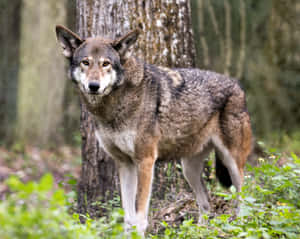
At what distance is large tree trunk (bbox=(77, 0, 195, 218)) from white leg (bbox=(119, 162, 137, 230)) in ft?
2.02

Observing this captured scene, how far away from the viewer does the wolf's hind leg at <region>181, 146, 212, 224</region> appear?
17.0ft

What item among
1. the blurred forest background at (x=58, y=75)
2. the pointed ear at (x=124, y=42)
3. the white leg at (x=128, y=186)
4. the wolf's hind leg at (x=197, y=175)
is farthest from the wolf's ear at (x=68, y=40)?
the blurred forest background at (x=58, y=75)

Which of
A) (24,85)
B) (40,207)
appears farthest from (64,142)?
(40,207)

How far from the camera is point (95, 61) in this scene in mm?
4160

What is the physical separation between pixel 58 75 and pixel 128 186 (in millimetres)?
7822

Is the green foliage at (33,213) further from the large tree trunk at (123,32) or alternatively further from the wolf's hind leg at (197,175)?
the wolf's hind leg at (197,175)

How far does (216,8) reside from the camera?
9.97 metres

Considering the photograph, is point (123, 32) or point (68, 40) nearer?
point (68, 40)

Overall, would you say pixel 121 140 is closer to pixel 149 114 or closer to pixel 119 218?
pixel 149 114

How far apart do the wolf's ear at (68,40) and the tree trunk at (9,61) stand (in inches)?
309

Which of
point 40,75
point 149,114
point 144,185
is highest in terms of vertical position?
point 40,75

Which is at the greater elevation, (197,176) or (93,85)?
(93,85)

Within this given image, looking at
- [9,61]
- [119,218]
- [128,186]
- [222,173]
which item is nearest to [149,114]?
[128,186]

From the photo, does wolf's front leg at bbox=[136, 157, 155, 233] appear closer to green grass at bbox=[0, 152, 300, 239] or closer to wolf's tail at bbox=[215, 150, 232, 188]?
green grass at bbox=[0, 152, 300, 239]
